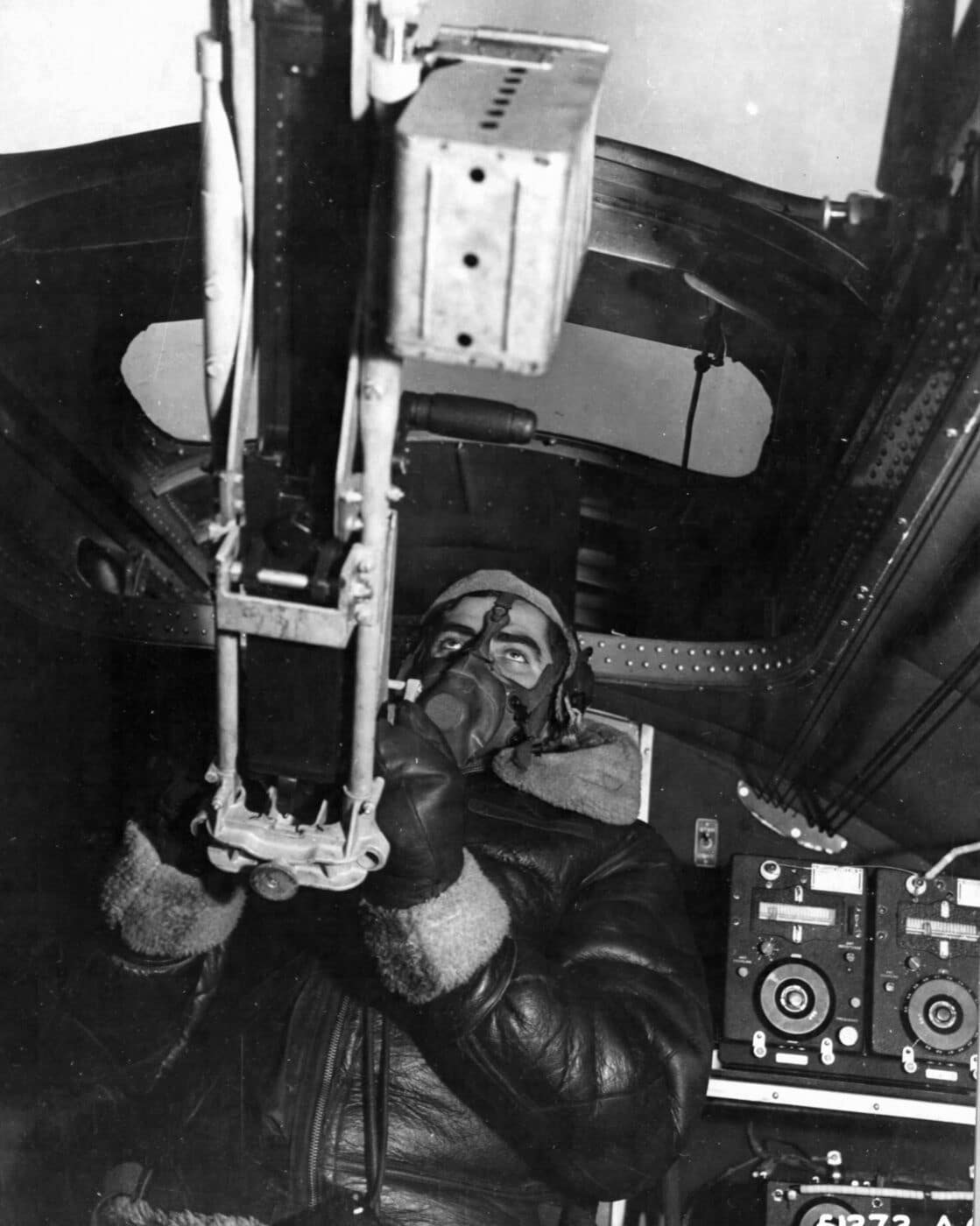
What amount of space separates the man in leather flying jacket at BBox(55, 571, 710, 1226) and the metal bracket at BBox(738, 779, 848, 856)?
62 cm

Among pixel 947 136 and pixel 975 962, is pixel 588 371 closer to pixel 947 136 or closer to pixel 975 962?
pixel 947 136

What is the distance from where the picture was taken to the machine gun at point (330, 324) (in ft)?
3.58

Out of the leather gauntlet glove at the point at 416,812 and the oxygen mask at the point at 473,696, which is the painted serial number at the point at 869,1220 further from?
the leather gauntlet glove at the point at 416,812

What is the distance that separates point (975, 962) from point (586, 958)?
848mm

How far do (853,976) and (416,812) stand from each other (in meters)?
1.29

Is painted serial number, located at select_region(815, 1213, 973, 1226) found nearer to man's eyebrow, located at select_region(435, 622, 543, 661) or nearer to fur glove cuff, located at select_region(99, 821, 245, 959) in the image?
man's eyebrow, located at select_region(435, 622, 543, 661)

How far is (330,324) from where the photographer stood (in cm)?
129

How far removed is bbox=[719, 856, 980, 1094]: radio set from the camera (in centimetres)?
230

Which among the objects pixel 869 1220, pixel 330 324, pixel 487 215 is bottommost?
pixel 869 1220

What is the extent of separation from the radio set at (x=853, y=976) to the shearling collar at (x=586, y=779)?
34 cm

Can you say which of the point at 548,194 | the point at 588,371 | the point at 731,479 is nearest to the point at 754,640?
the point at 731,479

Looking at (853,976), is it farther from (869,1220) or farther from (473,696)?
(473,696)

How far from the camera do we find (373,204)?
1227 millimetres

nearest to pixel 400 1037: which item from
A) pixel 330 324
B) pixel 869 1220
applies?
pixel 869 1220
